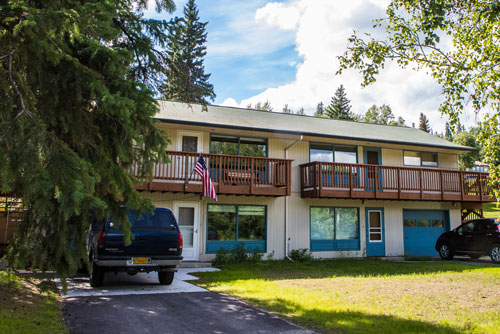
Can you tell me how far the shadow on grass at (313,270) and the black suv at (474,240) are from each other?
174 centimetres

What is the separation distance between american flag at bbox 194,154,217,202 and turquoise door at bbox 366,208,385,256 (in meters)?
8.77

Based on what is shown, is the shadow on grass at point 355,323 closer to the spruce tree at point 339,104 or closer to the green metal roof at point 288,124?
the green metal roof at point 288,124

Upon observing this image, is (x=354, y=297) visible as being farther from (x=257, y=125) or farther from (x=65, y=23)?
(x=257, y=125)

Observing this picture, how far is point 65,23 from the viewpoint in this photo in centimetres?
490

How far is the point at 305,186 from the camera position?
17016 millimetres

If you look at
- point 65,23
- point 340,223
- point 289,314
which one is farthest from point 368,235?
point 65,23

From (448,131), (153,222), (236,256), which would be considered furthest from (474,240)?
(448,131)

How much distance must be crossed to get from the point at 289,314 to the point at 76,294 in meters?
4.63

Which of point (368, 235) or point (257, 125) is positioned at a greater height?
point (257, 125)

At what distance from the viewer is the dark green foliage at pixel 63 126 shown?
15.4 ft

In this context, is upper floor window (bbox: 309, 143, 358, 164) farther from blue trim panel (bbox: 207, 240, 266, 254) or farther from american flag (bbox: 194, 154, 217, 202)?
american flag (bbox: 194, 154, 217, 202)

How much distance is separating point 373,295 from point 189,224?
871 centimetres

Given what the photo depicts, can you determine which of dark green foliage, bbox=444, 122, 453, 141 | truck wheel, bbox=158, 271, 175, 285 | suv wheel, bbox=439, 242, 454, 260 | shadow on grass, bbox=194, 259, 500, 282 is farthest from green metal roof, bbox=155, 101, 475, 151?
truck wheel, bbox=158, 271, 175, 285

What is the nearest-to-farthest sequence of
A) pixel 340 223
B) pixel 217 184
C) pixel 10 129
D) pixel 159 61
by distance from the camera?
1. pixel 10 129
2. pixel 159 61
3. pixel 217 184
4. pixel 340 223
